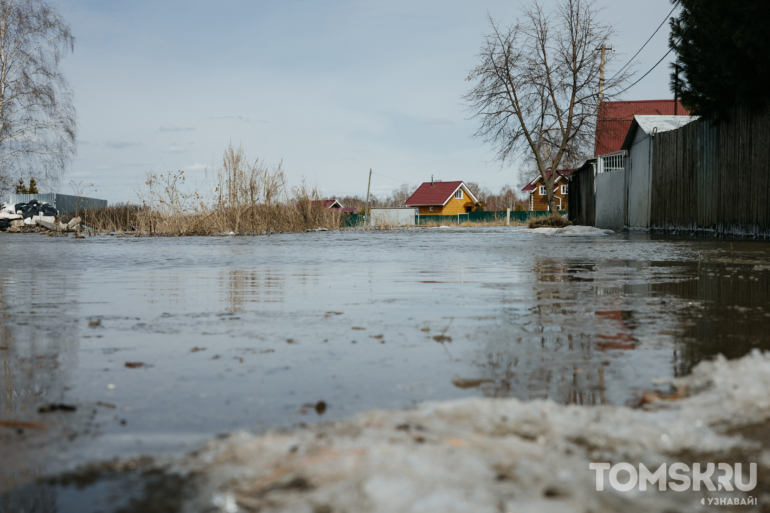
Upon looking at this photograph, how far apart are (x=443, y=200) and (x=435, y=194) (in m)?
1.96

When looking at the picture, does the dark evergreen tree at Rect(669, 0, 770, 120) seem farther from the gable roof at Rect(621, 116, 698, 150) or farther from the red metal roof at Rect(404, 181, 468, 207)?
the red metal roof at Rect(404, 181, 468, 207)

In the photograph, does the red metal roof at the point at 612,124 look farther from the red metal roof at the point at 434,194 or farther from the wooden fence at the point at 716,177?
the red metal roof at the point at 434,194

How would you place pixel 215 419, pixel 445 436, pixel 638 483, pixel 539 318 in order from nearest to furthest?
pixel 638 483, pixel 445 436, pixel 215 419, pixel 539 318

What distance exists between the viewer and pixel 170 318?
3408mm

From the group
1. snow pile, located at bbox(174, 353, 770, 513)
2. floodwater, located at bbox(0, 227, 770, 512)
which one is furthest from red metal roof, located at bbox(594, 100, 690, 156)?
snow pile, located at bbox(174, 353, 770, 513)

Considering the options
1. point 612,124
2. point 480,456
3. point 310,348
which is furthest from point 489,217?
point 480,456

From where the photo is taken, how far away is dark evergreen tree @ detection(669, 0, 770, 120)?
8.88 metres

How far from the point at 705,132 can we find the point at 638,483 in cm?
1344

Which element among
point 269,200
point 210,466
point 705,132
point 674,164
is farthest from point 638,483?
point 269,200

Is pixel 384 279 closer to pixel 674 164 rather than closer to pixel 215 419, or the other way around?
pixel 215 419

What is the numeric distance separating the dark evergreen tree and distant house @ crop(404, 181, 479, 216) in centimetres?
5249

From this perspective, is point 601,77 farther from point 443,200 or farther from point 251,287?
point 443,200

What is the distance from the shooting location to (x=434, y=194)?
66625 millimetres

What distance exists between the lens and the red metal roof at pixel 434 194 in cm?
6531
